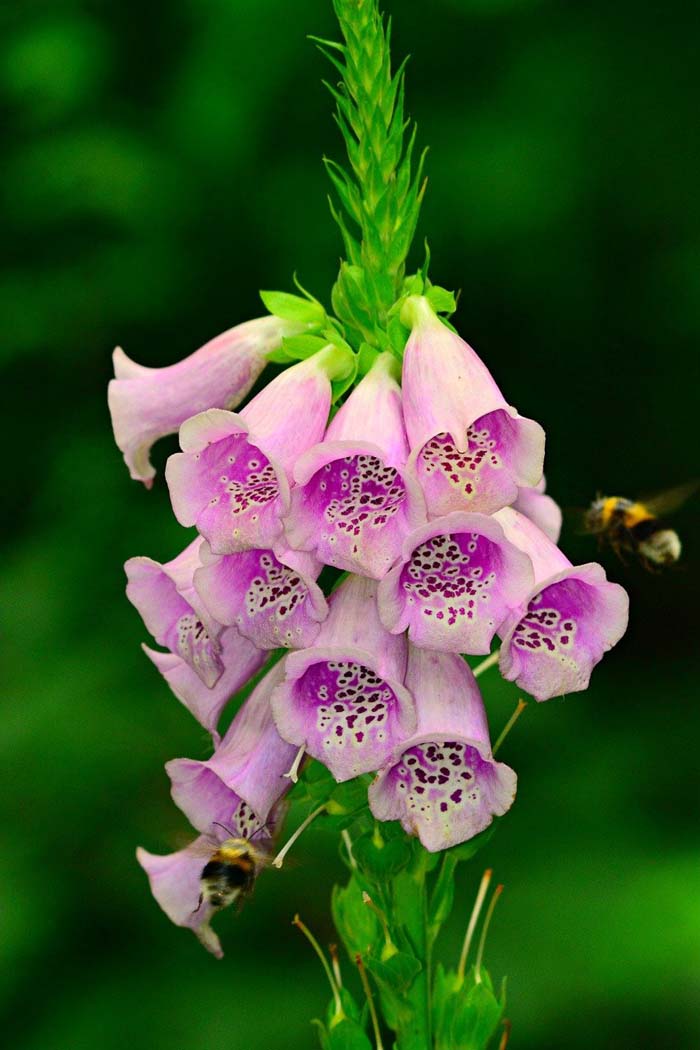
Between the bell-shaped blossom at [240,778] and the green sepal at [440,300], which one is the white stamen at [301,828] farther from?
the green sepal at [440,300]

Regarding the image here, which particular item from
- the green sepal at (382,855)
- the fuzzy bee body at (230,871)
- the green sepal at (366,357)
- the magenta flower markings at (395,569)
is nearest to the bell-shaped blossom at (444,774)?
the magenta flower markings at (395,569)

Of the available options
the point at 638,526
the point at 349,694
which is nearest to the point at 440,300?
the point at 349,694

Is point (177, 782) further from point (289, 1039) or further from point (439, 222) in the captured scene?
point (439, 222)

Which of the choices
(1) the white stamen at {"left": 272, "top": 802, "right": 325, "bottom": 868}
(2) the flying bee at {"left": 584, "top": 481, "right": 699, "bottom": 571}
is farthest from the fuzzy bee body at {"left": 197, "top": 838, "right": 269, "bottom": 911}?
(2) the flying bee at {"left": 584, "top": 481, "right": 699, "bottom": 571}

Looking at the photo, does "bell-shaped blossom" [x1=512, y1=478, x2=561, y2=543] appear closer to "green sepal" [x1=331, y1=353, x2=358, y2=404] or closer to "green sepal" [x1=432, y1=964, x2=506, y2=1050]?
"green sepal" [x1=331, y1=353, x2=358, y2=404]

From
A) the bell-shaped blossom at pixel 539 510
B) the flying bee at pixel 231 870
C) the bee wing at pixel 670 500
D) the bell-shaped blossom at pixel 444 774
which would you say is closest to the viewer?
the bell-shaped blossom at pixel 444 774
